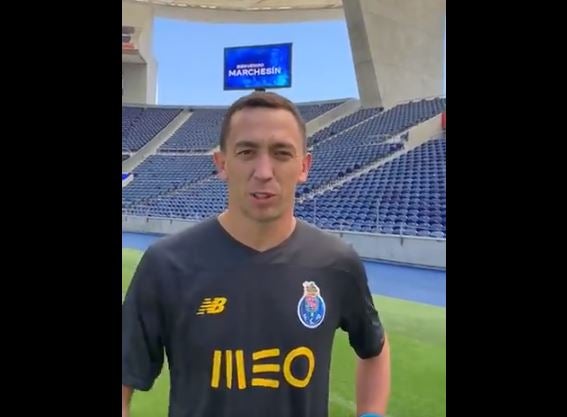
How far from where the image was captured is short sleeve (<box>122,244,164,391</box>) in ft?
3.82

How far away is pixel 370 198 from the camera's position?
215cm

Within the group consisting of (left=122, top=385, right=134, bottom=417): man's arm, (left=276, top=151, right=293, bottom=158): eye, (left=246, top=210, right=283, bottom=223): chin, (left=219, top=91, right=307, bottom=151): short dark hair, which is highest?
(left=219, top=91, right=307, bottom=151): short dark hair

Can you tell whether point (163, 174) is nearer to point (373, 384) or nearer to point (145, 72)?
point (145, 72)

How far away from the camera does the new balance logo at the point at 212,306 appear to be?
1.20 metres

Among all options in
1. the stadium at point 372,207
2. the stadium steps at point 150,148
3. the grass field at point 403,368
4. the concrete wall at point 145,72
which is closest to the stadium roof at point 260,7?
the concrete wall at point 145,72

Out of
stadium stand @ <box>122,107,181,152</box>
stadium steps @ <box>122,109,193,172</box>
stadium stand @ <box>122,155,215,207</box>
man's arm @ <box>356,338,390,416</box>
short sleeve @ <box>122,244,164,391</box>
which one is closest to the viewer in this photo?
short sleeve @ <box>122,244,164,391</box>

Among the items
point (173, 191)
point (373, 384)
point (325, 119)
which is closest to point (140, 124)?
point (173, 191)

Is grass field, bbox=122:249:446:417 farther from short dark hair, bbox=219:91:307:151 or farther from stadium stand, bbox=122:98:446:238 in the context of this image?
short dark hair, bbox=219:91:307:151

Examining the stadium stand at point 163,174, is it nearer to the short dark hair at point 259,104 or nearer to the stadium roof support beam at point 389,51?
the short dark hair at point 259,104

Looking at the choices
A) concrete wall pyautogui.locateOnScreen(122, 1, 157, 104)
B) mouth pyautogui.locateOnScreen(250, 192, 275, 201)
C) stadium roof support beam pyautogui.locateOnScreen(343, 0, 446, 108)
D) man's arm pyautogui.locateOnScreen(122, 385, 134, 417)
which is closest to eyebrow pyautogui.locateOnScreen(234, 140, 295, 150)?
mouth pyautogui.locateOnScreen(250, 192, 275, 201)

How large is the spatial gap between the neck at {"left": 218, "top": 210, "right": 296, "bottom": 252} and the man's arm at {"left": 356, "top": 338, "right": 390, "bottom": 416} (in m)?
0.39
